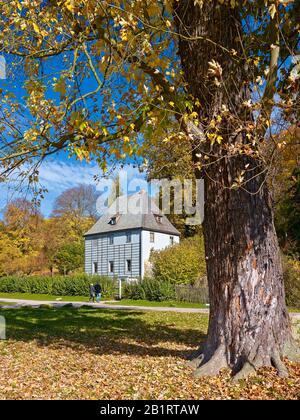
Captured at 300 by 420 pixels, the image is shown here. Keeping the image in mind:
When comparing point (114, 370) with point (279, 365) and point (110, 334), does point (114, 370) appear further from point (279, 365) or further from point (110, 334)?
point (110, 334)

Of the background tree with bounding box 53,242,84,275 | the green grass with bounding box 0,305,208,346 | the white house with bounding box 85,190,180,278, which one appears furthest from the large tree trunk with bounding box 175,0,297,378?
the background tree with bounding box 53,242,84,275

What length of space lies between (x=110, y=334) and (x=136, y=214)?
2914cm

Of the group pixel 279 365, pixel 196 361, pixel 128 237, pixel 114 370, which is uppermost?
pixel 128 237

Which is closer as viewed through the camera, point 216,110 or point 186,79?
point 216,110

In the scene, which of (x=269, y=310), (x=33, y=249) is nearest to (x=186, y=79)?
(x=269, y=310)

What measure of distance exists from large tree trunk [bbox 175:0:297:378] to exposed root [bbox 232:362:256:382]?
0.02 metres

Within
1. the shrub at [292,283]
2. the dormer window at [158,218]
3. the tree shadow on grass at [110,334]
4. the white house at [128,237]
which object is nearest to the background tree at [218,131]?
the tree shadow on grass at [110,334]

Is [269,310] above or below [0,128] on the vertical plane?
below

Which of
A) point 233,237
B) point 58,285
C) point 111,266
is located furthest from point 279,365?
point 111,266

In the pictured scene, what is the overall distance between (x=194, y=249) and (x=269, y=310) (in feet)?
83.4

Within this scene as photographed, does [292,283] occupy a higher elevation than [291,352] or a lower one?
higher

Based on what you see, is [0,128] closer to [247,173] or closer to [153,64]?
[153,64]

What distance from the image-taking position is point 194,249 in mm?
31812

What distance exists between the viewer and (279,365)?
20.1 ft
